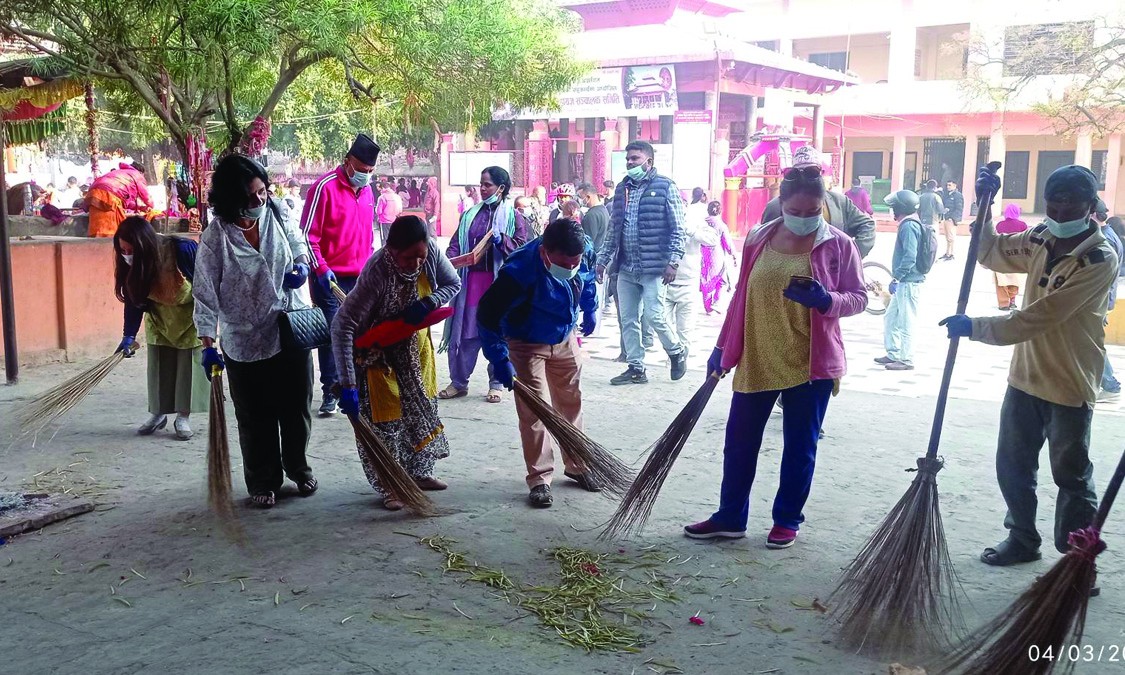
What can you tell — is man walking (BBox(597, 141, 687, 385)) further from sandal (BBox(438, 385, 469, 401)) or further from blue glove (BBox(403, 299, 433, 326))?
blue glove (BBox(403, 299, 433, 326))

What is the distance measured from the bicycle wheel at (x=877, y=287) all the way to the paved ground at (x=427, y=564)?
5.11 metres

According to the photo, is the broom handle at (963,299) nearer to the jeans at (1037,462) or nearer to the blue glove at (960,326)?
the blue glove at (960,326)

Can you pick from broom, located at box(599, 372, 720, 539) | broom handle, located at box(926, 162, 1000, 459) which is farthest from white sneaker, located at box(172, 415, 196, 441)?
broom handle, located at box(926, 162, 1000, 459)

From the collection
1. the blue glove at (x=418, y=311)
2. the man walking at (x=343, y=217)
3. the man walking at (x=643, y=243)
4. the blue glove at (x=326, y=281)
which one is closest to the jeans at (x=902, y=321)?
the man walking at (x=643, y=243)

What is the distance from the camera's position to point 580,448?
460 centimetres

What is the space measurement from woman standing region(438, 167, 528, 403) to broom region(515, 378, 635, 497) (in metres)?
2.06

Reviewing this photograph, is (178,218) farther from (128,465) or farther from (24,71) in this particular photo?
(128,465)

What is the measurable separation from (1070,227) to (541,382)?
236 centimetres

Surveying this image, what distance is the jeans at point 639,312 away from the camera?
743 centimetres

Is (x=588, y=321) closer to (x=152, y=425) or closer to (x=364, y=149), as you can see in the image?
(x=364, y=149)

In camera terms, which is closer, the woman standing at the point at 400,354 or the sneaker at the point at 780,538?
the sneaker at the point at 780,538

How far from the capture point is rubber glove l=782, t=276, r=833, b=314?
12.4 feet

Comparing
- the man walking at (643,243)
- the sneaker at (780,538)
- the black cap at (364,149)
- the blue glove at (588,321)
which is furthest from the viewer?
the man walking at (643,243)
